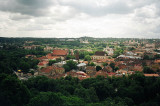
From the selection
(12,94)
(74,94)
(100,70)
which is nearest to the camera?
(12,94)

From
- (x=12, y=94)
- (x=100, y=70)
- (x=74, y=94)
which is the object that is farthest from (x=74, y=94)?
(x=100, y=70)

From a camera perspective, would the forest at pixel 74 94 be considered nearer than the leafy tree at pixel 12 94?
Yes

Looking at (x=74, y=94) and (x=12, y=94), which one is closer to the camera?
(x=12, y=94)

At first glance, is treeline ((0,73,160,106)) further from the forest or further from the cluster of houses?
the cluster of houses

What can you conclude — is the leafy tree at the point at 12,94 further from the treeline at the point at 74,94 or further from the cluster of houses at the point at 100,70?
the cluster of houses at the point at 100,70

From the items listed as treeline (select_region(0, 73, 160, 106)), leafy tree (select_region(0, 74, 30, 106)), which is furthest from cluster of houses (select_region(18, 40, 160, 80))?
leafy tree (select_region(0, 74, 30, 106))

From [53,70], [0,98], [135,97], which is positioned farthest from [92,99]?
[53,70]

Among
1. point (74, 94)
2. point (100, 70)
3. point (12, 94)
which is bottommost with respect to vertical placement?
point (100, 70)

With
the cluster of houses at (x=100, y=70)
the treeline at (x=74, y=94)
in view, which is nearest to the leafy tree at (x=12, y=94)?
the treeline at (x=74, y=94)

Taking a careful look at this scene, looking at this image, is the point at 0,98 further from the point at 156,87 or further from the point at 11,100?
the point at 156,87

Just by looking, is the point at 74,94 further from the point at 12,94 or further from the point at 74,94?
the point at 12,94

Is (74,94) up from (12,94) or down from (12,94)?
down
